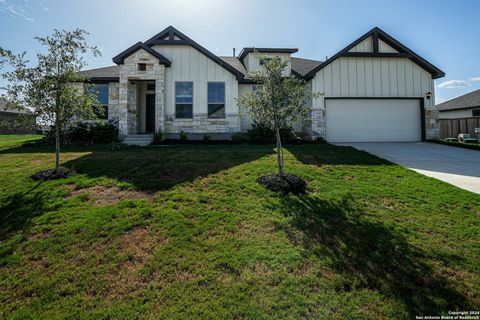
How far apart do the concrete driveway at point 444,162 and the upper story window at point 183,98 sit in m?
9.35

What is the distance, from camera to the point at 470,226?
14.6 feet

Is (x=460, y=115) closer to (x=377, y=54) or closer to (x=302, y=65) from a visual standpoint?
(x=377, y=54)

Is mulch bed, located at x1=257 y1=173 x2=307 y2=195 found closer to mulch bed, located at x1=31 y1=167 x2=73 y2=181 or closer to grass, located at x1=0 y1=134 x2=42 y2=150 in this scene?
mulch bed, located at x1=31 y1=167 x2=73 y2=181

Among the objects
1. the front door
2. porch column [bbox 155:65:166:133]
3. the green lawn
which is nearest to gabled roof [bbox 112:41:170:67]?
porch column [bbox 155:65:166:133]

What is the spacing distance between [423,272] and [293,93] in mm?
4405

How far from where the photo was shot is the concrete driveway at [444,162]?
708 cm

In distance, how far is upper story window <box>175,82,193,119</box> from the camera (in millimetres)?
14141

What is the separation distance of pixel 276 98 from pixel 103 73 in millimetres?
12764

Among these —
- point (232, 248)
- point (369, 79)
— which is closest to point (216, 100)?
point (369, 79)

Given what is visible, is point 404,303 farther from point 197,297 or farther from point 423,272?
point 197,297

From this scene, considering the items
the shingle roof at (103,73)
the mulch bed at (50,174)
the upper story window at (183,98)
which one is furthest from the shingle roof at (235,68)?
the mulch bed at (50,174)

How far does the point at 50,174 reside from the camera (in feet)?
22.1

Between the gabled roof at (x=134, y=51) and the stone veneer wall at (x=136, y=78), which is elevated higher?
the gabled roof at (x=134, y=51)

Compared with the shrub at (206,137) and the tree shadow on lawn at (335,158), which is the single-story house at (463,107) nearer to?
the tree shadow on lawn at (335,158)
